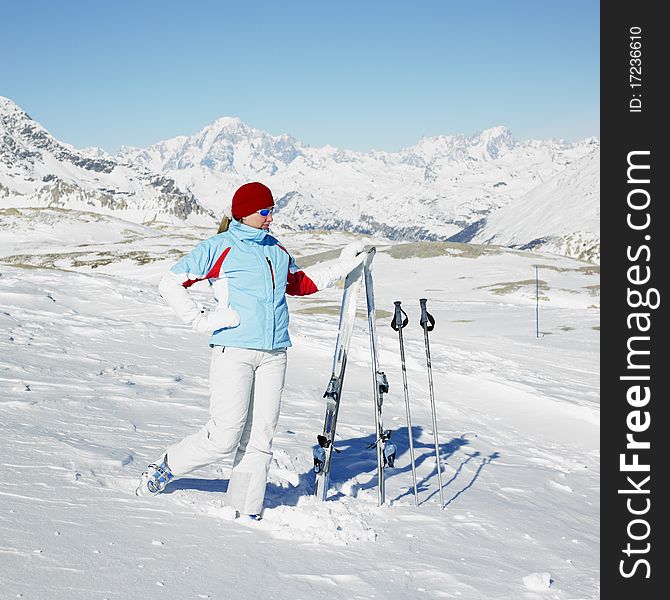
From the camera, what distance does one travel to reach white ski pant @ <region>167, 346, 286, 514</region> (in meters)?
4.86

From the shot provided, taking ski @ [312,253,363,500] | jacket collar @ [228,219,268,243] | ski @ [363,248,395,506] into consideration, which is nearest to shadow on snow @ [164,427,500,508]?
ski @ [312,253,363,500]

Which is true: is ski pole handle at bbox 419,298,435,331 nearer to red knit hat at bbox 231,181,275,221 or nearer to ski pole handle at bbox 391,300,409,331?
ski pole handle at bbox 391,300,409,331

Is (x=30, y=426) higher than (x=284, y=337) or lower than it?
lower

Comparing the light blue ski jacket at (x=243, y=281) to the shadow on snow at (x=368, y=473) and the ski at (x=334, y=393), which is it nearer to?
the ski at (x=334, y=393)

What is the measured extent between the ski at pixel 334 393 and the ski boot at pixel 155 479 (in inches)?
47.5

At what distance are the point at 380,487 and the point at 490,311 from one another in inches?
848

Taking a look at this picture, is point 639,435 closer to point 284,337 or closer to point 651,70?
point 284,337

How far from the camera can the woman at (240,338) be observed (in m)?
4.86

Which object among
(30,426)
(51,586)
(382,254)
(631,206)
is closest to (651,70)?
(631,206)

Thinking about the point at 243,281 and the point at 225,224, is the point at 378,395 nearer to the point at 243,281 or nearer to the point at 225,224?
the point at 243,281

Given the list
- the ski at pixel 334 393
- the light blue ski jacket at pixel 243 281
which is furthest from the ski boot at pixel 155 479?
the ski at pixel 334 393

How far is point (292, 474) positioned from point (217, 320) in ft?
7.44

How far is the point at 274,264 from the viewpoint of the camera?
5082 millimetres

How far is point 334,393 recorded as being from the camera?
5645 mm
